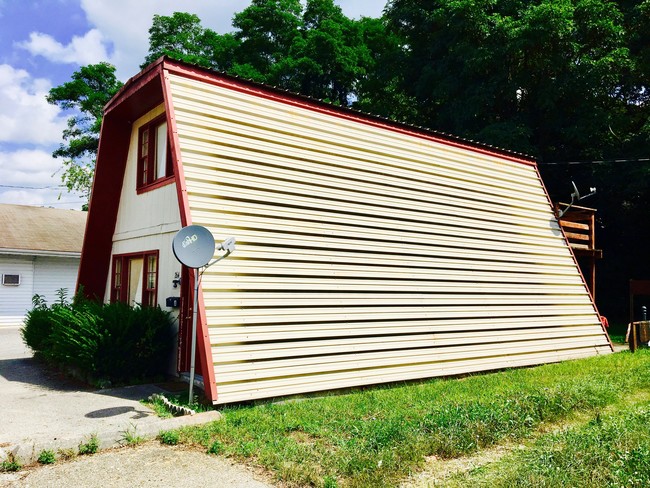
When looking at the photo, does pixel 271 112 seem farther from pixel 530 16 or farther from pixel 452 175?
pixel 530 16

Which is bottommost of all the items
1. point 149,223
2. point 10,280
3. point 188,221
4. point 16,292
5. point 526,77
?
point 16,292

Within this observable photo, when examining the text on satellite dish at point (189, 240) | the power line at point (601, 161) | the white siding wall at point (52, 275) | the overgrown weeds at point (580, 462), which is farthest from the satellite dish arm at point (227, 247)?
the white siding wall at point (52, 275)

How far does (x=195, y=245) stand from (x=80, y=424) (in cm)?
256

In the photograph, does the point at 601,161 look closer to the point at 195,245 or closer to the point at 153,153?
the point at 153,153

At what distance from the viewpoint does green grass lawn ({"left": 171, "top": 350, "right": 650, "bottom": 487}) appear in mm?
4441

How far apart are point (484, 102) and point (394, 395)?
55.6ft

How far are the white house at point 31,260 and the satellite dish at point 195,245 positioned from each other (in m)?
17.1

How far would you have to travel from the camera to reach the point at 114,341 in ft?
27.5

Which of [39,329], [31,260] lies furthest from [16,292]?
[39,329]

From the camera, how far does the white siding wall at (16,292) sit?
2077 centimetres

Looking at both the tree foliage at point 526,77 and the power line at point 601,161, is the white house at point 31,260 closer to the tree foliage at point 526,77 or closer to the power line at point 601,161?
the tree foliage at point 526,77

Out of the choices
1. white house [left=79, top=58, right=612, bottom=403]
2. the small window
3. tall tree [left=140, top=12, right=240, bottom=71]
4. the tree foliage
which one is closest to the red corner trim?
white house [left=79, top=58, right=612, bottom=403]

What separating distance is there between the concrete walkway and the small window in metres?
13.0

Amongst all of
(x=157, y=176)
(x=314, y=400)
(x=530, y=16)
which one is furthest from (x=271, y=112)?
(x=530, y=16)
